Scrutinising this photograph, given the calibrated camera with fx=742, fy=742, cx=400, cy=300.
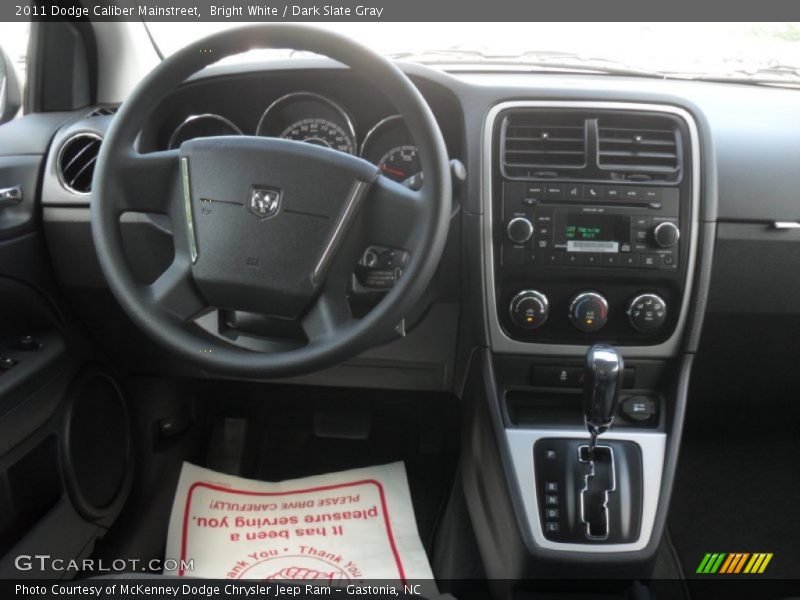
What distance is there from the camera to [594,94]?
129 centimetres

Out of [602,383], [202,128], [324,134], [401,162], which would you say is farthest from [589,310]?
[202,128]

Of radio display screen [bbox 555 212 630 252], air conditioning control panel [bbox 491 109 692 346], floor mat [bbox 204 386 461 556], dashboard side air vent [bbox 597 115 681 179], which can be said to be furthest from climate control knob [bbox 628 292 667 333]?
floor mat [bbox 204 386 461 556]

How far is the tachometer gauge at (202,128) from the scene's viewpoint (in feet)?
4.63

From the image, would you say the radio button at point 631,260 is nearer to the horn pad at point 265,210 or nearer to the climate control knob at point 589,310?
the climate control knob at point 589,310

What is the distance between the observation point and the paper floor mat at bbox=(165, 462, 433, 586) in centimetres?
146

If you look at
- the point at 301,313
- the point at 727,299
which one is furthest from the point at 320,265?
the point at 727,299

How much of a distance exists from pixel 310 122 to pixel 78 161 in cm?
→ 49

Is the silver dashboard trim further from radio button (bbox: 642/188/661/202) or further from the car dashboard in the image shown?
radio button (bbox: 642/188/661/202)

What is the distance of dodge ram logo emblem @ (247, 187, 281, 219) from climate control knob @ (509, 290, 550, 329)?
0.50 meters

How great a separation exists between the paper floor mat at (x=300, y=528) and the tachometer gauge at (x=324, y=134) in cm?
77

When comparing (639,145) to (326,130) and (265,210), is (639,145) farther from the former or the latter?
(265,210)

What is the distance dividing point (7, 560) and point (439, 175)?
3.29ft

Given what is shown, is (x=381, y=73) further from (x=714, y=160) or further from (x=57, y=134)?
(x=57, y=134)

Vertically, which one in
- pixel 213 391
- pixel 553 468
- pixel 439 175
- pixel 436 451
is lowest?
pixel 436 451
